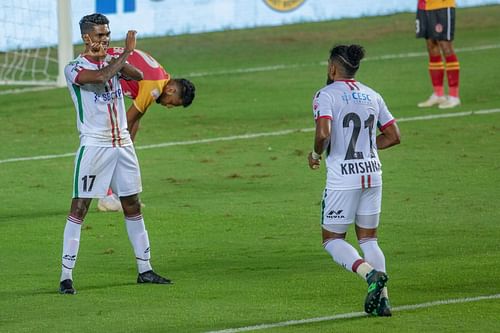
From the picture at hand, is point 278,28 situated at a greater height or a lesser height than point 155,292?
→ greater

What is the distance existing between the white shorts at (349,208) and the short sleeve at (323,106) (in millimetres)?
537

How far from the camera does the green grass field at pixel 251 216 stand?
955 cm

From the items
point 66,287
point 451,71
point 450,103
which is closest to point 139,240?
point 66,287

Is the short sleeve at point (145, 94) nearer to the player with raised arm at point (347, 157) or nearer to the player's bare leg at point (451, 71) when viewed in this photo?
the player with raised arm at point (347, 157)

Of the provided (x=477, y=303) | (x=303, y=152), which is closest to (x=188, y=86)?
(x=477, y=303)

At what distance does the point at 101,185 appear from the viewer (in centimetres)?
1045

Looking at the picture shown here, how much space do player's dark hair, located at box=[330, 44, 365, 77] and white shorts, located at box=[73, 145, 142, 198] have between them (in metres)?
1.95

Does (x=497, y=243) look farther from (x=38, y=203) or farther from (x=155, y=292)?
(x=38, y=203)

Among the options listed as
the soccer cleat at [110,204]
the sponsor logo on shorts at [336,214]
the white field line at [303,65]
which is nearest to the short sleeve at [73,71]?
the sponsor logo on shorts at [336,214]

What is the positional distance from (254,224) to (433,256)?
2215mm

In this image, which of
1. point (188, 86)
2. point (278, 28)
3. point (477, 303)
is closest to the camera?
point (477, 303)

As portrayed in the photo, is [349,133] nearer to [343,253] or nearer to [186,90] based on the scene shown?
[343,253]

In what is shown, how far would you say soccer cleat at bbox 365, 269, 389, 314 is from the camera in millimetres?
8953

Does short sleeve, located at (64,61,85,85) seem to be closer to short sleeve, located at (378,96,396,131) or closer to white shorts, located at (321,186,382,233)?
white shorts, located at (321,186,382,233)
